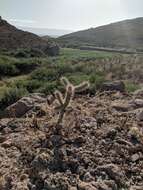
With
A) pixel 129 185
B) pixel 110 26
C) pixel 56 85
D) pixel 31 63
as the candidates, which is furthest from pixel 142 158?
pixel 110 26

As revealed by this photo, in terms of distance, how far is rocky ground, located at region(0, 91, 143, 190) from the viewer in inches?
225

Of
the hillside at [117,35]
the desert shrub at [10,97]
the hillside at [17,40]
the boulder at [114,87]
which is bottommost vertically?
the hillside at [117,35]

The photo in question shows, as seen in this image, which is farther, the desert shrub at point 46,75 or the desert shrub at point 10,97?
the desert shrub at point 46,75

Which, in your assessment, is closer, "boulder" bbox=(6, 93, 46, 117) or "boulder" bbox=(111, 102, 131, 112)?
"boulder" bbox=(111, 102, 131, 112)

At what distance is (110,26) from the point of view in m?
142

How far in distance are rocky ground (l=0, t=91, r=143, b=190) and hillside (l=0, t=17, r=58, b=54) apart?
37.4m

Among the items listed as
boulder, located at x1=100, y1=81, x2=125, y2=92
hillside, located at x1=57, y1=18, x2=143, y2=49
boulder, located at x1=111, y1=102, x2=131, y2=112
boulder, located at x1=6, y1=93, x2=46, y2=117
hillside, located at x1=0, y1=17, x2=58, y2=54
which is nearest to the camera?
boulder, located at x1=111, y1=102, x2=131, y2=112

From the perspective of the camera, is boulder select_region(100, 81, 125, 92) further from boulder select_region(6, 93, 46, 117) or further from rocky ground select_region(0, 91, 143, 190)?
boulder select_region(6, 93, 46, 117)

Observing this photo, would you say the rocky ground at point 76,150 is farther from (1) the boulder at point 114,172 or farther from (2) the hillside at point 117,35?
(2) the hillside at point 117,35

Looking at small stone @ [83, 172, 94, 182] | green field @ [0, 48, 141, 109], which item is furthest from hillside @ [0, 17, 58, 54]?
small stone @ [83, 172, 94, 182]

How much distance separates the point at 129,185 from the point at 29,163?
1.86 meters

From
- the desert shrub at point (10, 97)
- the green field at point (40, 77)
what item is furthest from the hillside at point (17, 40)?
the desert shrub at point (10, 97)

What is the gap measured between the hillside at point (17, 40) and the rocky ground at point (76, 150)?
3742 centimetres

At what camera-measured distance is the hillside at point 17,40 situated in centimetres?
4895
